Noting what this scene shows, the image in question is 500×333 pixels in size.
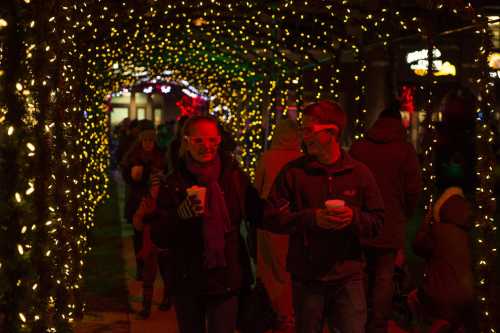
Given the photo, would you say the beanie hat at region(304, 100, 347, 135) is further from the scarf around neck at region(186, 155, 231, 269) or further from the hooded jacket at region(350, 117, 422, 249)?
the hooded jacket at region(350, 117, 422, 249)

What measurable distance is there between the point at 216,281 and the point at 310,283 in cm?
58

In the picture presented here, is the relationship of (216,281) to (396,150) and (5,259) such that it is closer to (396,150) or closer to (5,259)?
(5,259)

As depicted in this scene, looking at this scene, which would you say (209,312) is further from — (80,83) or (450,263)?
(80,83)

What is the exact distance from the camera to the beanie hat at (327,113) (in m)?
5.82

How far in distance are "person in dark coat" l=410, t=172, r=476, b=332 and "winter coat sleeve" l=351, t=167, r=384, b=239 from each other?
124cm

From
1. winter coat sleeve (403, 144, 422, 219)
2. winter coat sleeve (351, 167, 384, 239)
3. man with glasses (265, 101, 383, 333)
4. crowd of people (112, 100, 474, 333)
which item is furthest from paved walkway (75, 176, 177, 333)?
winter coat sleeve (351, 167, 384, 239)

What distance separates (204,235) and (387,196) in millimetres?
2682

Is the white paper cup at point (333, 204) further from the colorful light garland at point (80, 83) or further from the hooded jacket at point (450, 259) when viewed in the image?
the hooded jacket at point (450, 259)

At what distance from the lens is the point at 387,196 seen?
7844mm

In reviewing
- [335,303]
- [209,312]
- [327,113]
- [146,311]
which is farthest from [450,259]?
[146,311]

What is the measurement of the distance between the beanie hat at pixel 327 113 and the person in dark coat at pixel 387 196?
197cm

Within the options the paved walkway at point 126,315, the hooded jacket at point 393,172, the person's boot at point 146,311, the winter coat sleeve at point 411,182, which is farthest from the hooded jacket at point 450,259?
the person's boot at point 146,311

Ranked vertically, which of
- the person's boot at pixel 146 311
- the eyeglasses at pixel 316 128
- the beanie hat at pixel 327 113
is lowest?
the person's boot at pixel 146 311

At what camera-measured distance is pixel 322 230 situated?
5.65m
